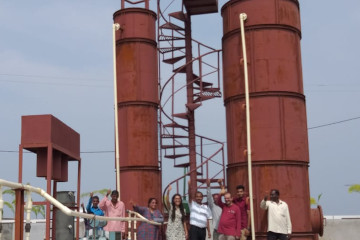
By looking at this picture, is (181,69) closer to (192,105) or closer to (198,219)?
(192,105)

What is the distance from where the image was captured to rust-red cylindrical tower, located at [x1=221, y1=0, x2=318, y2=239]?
544 inches

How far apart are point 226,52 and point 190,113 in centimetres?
513

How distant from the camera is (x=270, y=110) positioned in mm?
14016

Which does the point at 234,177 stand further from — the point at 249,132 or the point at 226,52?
the point at 226,52

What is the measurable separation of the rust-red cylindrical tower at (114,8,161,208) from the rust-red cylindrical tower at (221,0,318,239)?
219 inches

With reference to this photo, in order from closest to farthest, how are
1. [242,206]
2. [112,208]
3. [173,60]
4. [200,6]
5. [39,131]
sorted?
[242,206], [112,208], [39,131], [200,6], [173,60]

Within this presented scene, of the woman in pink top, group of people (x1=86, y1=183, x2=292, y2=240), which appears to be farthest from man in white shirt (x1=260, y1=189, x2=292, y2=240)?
the woman in pink top

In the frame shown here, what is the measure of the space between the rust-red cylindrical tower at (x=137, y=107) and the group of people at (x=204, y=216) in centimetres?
717

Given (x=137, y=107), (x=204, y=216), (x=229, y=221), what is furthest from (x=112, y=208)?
(x=137, y=107)

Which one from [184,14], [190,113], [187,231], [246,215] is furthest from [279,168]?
[184,14]

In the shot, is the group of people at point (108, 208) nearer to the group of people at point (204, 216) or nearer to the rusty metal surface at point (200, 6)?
the group of people at point (204, 216)

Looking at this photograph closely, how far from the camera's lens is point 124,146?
19703 mm

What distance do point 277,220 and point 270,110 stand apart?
343 cm

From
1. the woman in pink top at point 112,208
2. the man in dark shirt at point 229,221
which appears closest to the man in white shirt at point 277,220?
the man in dark shirt at point 229,221
